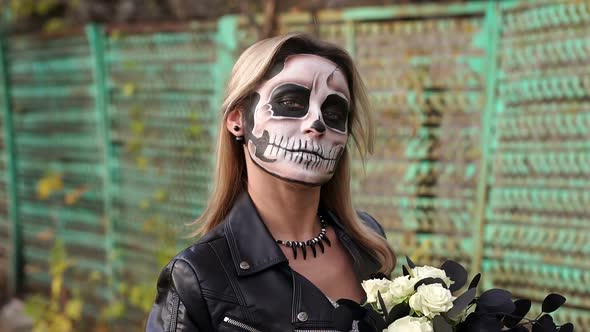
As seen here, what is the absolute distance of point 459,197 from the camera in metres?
4.18

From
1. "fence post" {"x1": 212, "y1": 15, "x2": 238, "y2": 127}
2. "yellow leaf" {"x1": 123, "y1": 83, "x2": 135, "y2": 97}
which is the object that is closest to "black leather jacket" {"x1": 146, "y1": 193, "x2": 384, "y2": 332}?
"fence post" {"x1": 212, "y1": 15, "x2": 238, "y2": 127}

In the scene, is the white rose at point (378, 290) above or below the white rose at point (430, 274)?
below

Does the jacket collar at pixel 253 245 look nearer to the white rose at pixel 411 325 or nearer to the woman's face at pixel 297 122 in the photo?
the woman's face at pixel 297 122

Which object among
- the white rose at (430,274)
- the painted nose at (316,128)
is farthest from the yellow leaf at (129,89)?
the white rose at (430,274)

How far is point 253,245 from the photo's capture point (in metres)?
2.32

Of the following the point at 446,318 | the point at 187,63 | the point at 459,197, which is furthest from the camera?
the point at 187,63

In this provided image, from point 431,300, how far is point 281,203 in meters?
0.65

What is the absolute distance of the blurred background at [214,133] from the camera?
3.80m

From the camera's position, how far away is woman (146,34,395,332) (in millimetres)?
2189

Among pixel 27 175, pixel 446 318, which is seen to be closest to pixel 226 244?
pixel 446 318

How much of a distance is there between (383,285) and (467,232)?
2.15 m

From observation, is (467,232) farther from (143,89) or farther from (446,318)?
(143,89)

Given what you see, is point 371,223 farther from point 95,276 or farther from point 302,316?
point 95,276

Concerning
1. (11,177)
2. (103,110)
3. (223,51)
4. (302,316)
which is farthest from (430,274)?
(11,177)
